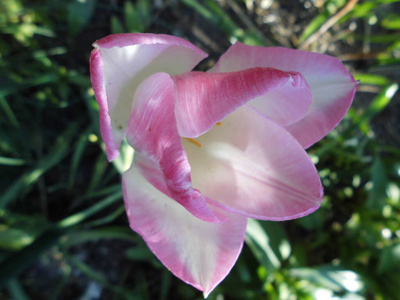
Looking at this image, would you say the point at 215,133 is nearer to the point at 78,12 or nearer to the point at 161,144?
the point at 161,144

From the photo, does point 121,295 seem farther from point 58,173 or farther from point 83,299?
point 58,173

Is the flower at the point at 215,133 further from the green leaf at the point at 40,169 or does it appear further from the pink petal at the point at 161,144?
the green leaf at the point at 40,169

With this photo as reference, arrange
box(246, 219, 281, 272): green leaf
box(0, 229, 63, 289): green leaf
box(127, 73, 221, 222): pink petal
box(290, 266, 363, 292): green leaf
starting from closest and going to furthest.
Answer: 1. box(127, 73, 221, 222): pink petal
2. box(0, 229, 63, 289): green leaf
3. box(246, 219, 281, 272): green leaf
4. box(290, 266, 363, 292): green leaf

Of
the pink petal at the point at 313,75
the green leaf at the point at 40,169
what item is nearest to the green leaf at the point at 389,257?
the pink petal at the point at 313,75

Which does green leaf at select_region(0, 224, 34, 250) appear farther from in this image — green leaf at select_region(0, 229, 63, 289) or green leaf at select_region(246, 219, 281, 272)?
green leaf at select_region(246, 219, 281, 272)

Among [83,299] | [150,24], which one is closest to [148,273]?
[83,299]

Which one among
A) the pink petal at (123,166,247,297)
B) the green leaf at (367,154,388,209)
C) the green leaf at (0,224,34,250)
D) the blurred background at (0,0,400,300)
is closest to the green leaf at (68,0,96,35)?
the blurred background at (0,0,400,300)
